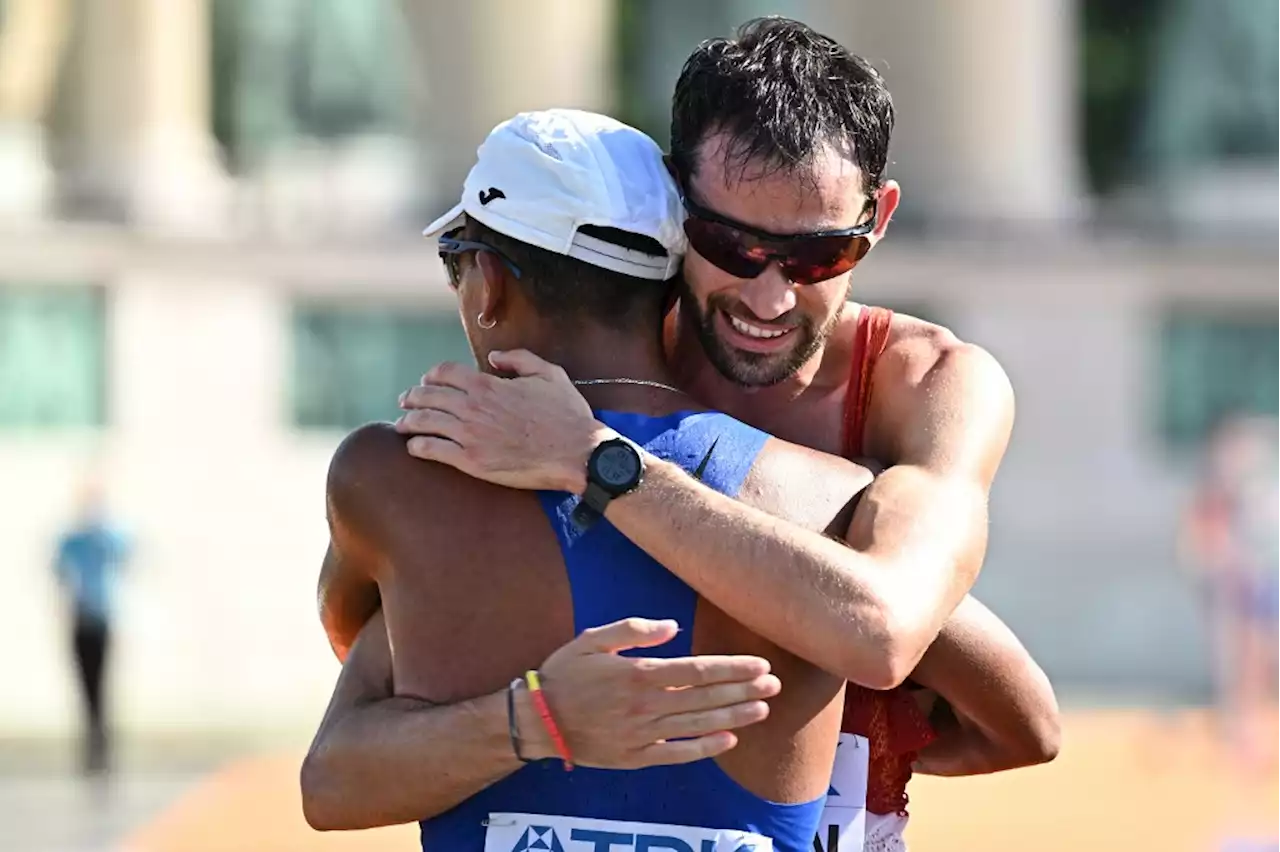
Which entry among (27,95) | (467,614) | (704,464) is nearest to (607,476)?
(704,464)

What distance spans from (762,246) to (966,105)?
15.9m

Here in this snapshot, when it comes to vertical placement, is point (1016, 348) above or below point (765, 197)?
below

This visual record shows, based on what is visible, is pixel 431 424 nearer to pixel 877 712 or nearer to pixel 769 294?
pixel 769 294

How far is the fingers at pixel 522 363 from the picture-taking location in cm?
297

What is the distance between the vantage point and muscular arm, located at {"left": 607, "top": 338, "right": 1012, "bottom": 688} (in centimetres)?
280

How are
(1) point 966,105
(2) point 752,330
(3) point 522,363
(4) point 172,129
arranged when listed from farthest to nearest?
(4) point 172,129 → (1) point 966,105 → (2) point 752,330 → (3) point 522,363

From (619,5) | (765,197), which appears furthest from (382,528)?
(619,5)

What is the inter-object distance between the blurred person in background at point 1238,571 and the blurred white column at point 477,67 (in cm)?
674

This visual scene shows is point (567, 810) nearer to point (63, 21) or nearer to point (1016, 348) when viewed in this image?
point (1016, 348)

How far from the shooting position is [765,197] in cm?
298

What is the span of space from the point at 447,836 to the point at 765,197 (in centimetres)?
95

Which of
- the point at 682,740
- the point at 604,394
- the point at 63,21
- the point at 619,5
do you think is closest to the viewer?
the point at 682,740

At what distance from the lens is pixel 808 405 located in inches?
127

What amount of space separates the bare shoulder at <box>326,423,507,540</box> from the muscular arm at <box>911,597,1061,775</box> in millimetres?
727
